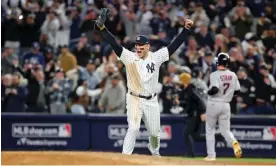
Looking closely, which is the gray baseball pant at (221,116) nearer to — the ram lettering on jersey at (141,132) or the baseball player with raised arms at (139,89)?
the baseball player with raised arms at (139,89)

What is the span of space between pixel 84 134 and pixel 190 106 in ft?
10.8

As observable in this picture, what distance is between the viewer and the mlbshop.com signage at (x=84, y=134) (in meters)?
18.7

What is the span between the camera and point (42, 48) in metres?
22.2

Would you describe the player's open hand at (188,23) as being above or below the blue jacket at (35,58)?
above

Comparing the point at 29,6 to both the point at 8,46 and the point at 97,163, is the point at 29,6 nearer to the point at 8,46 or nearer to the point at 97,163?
the point at 8,46

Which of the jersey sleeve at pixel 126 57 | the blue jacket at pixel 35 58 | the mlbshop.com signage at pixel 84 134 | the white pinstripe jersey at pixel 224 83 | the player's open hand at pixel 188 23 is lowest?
the mlbshop.com signage at pixel 84 134

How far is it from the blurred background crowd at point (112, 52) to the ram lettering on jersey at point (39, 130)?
57cm

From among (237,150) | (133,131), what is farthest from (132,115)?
(237,150)

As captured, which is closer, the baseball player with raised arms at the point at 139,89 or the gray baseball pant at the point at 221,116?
the baseball player with raised arms at the point at 139,89

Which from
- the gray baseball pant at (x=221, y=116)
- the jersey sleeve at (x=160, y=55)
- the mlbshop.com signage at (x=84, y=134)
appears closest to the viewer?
the jersey sleeve at (x=160, y=55)

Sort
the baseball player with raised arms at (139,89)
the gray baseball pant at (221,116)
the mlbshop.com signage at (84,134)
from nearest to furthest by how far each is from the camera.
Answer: the baseball player with raised arms at (139,89) → the gray baseball pant at (221,116) → the mlbshop.com signage at (84,134)

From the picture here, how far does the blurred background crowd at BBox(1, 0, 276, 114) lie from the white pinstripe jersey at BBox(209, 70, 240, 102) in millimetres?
1849

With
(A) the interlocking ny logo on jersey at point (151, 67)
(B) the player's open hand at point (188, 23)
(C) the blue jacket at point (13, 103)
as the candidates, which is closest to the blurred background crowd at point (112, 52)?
(C) the blue jacket at point (13, 103)

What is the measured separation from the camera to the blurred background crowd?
19516 mm
